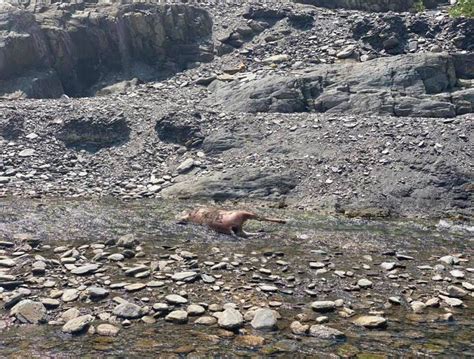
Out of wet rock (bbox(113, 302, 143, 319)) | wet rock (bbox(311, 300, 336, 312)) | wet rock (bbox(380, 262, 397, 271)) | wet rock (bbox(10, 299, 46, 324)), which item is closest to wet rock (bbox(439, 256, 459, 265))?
wet rock (bbox(380, 262, 397, 271))

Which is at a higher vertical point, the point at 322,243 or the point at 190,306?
the point at 190,306

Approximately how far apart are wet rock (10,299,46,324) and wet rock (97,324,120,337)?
121cm

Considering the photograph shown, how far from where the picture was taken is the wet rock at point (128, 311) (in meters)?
8.98

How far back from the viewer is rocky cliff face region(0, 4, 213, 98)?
34.9 m

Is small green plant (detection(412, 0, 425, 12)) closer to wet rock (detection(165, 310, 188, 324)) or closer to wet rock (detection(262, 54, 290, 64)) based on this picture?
wet rock (detection(262, 54, 290, 64))

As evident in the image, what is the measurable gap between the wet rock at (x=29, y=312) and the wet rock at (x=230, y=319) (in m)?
3.25

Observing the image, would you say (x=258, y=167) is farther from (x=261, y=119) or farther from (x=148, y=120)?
(x=148, y=120)

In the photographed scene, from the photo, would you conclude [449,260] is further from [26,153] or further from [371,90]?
[26,153]

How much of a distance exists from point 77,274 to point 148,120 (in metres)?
15.6

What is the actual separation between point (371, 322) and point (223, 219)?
7042mm

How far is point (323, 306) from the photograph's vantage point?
9586 mm

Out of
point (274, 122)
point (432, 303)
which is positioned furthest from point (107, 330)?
point (274, 122)

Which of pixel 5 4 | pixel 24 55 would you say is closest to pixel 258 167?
pixel 24 55

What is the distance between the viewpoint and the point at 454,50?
31.5 metres
